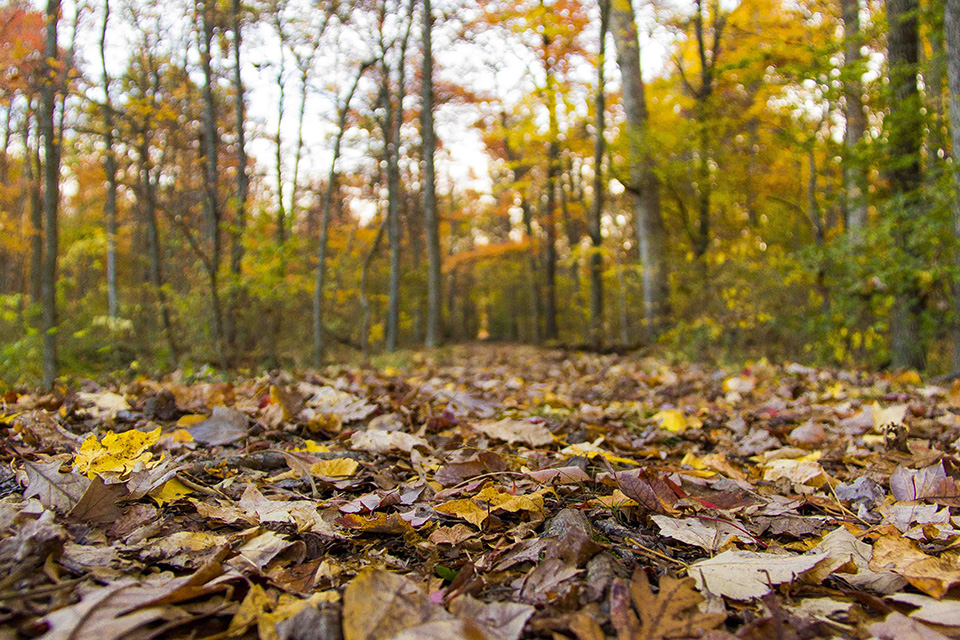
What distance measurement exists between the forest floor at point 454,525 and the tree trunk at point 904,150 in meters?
3.47

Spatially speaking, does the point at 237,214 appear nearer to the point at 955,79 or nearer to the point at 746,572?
the point at 955,79

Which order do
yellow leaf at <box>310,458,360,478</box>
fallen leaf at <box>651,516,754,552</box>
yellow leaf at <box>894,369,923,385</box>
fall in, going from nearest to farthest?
fallen leaf at <box>651,516,754,552</box> < yellow leaf at <box>310,458,360,478</box> < yellow leaf at <box>894,369,923,385</box>

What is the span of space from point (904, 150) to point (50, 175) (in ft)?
28.2

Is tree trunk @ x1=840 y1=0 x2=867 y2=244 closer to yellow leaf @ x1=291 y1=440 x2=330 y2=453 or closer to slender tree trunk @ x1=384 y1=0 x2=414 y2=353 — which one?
yellow leaf @ x1=291 y1=440 x2=330 y2=453

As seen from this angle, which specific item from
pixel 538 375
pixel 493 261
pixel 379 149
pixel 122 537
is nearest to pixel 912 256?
pixel 538 375

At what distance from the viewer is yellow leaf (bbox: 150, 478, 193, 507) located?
140cm

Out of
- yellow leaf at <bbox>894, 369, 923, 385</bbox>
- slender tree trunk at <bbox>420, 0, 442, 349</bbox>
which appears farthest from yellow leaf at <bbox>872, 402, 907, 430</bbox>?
slender tree trunk at <bbox>420, 0, 442, 349</bbox>

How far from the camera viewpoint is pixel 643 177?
1008cm

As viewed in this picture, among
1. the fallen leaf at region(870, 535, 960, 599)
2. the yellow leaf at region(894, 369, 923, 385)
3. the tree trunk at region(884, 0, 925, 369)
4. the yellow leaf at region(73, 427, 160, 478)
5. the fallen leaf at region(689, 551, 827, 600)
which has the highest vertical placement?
the tree trunk at region(884, 0, 925, 369)

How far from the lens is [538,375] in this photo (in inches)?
214

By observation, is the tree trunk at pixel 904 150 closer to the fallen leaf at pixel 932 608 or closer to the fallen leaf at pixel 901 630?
the fallen leaf at pixel 932 608

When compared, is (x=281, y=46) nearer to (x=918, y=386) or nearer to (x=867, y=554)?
(x=918, y=386)

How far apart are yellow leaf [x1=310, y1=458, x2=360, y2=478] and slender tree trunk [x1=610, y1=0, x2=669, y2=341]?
27.2 ft

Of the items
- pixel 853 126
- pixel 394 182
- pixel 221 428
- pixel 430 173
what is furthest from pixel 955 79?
pixel 394 182
